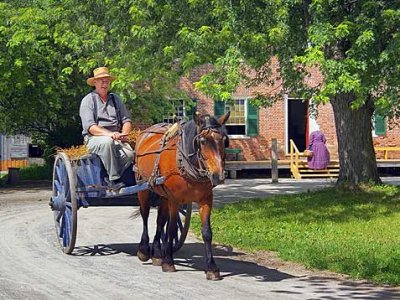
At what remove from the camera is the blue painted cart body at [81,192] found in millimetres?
9945

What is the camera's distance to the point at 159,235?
9.98 meters

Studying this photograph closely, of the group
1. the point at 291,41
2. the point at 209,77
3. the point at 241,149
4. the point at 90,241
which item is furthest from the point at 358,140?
the point at 241,149

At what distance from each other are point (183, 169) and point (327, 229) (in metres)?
4.61

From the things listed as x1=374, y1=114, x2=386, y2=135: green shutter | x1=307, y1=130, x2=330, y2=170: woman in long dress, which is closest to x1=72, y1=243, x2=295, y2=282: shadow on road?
x1=307, y1=130, x2=330, y2=170: woman in long dress

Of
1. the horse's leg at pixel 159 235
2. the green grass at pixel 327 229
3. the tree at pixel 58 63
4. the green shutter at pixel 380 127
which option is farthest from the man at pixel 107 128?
the green shutter at pixel 380 127

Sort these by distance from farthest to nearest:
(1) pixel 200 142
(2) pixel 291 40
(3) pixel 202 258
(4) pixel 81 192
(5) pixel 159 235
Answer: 1. (2) pixel 291 40
2. (3) pixel 202 258
3. (4) pixel 81 192
4. (5) pixel 159 235
5. (1) pixel 200 142

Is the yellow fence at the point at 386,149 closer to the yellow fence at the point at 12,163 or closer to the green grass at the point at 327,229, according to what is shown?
the green grass at the point at 327,229

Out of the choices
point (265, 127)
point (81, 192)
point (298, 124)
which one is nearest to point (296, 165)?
point (265, 127)

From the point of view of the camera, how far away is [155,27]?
14.9m

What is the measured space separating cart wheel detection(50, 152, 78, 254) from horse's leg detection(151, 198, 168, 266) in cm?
103

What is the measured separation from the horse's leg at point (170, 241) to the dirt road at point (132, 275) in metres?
0.11

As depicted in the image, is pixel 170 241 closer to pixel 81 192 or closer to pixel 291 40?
pixel 81 192

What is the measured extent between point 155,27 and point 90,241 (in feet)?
16.1

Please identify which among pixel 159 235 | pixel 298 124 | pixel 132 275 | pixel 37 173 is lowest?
pixel 132 275
